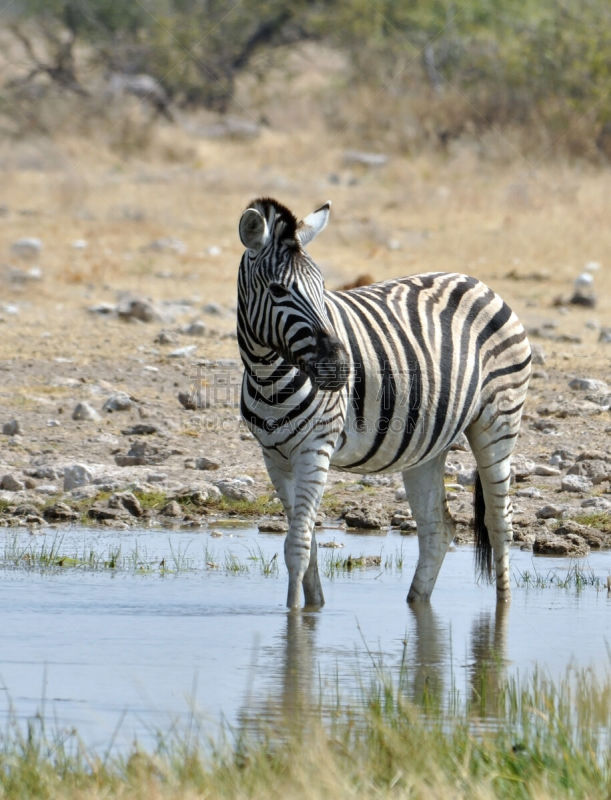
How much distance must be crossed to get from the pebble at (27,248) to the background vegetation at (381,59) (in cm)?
940

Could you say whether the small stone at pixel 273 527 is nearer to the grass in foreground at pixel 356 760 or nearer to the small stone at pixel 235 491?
the small stone at pixel 235 491

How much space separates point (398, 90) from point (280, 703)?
23.1 meters

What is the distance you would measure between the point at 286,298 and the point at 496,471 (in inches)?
66.4

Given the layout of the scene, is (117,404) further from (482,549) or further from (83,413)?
(482,549)

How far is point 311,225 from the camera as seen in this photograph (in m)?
6.27

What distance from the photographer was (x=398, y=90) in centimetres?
2666

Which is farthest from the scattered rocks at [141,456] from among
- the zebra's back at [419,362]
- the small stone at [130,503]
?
the zebra's back at [419,362]

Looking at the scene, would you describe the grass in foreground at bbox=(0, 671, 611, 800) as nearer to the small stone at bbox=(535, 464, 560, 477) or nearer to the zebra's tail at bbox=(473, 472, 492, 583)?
the zebra's tail at bbox=(473, 472, 492, 583)

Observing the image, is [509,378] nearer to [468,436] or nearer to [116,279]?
[468,436]

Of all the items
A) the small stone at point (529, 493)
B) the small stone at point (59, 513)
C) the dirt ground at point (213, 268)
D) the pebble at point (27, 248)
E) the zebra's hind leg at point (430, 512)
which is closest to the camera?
the zebra's hind leg at point (430, 512)

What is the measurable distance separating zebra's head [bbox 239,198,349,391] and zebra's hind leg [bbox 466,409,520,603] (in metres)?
1.19

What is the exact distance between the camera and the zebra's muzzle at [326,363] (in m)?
5.74

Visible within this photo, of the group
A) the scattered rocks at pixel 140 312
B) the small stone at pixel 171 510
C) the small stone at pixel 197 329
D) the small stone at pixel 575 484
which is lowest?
the small stone at pixel 171 510

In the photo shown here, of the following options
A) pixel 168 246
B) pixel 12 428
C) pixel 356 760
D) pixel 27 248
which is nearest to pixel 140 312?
pixel 27 248
